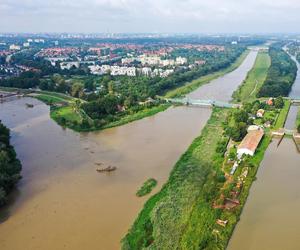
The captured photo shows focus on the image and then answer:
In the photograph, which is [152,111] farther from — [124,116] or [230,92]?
[230,92]

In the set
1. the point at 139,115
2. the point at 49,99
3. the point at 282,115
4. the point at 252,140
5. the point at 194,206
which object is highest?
the point at 194,206

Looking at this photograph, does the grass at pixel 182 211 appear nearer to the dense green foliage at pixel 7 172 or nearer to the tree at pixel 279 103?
the dense green foliage at pixel 7 172

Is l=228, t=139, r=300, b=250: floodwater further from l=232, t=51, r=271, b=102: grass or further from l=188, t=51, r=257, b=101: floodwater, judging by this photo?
l=188, t=51, r=257, b=101: floodwater

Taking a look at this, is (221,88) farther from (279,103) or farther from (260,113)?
(260,113)

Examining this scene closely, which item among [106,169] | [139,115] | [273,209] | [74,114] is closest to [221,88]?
[139,115]

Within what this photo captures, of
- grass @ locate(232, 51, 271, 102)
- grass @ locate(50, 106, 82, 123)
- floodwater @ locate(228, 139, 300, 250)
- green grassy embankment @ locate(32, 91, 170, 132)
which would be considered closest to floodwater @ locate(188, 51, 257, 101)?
grass @ locate(232, 51, 271, 102)
